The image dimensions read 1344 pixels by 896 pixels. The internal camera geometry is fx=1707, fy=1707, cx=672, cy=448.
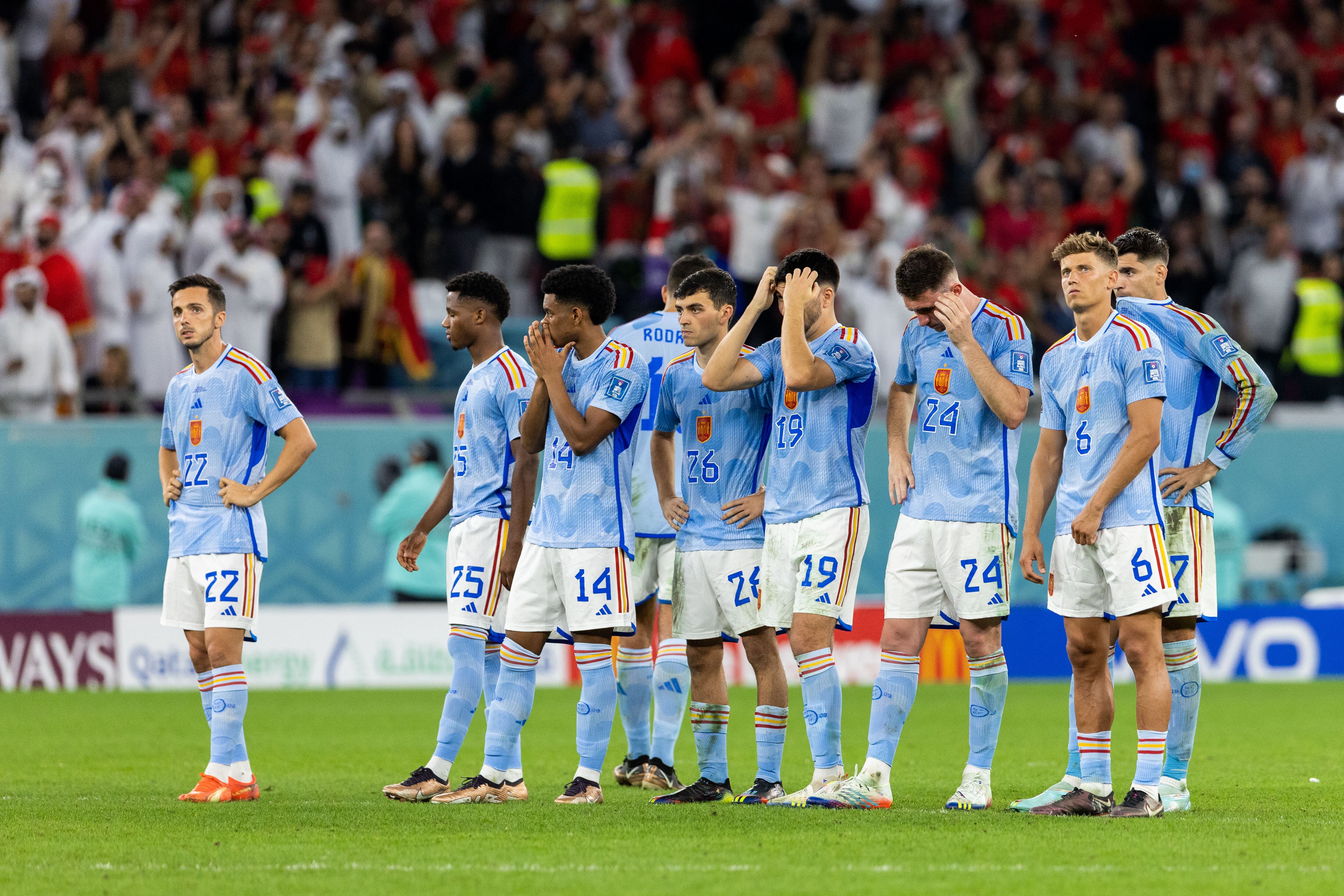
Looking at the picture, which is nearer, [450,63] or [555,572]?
[555,572]

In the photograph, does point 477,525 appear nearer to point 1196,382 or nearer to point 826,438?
point 826,438

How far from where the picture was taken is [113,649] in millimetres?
16172

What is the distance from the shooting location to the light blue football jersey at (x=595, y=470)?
26.7ft

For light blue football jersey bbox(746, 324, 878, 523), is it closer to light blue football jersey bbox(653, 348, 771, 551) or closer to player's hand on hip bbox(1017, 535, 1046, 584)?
light blue football jersey bbox(653, 348, 771, 551)

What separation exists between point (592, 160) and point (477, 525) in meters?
12.1

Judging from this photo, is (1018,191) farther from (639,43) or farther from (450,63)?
(450,63)

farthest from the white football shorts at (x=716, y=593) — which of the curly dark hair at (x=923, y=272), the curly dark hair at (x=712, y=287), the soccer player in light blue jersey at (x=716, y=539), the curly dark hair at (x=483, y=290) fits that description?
the curly dark hair at (x=483, y=290)

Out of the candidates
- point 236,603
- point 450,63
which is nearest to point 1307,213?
point 450,63

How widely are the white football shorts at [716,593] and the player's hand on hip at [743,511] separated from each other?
141mm

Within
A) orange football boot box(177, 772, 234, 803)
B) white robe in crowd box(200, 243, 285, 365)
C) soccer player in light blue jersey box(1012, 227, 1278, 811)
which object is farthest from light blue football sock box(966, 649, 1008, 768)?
white robe in crowd box(200, 243, 285, 365)

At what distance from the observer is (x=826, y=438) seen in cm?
820

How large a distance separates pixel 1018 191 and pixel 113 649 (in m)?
11.7

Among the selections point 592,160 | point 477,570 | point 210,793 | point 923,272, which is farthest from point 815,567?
point 592,160

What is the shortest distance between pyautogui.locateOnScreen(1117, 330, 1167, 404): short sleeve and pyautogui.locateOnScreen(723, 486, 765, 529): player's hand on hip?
1.82m
